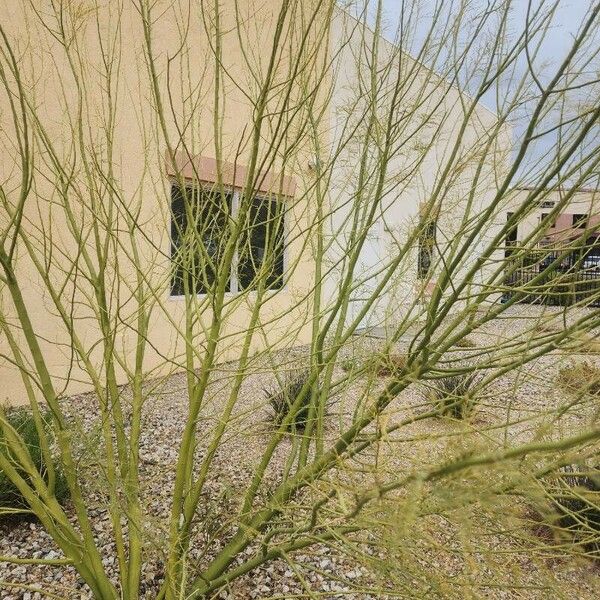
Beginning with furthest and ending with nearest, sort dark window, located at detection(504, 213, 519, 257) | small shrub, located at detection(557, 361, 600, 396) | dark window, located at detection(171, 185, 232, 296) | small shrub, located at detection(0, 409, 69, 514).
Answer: small shrub, located at detection(0, 409, 69, 514)
dark window, located at detection(171, 185, 232, 296)
dark window, located at detection(504, 213, 519, 257)
small shrub, located at detection(557, 361, 600, 396)

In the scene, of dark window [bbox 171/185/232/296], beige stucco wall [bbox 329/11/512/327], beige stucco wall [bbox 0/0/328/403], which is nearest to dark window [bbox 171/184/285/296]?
dark window [bbox 171/185/232/296]

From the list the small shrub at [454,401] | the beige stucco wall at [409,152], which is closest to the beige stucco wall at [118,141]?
the beige stucco wall at [409,152]

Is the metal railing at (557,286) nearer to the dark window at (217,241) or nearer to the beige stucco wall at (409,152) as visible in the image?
the beige stucco wall at (409,152)

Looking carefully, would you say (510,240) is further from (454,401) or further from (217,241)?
(217,241)

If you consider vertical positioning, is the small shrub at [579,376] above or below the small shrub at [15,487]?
above

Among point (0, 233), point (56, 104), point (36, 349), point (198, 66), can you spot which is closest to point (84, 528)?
point (36, 349)

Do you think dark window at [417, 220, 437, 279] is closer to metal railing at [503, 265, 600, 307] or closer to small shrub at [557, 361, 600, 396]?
metal railing at [503, 265, 600, 307]

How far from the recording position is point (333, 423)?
19.1ft

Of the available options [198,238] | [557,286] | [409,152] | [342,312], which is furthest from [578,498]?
[409,152]

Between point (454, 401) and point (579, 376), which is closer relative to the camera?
point (579, 376)

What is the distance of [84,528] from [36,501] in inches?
9.8

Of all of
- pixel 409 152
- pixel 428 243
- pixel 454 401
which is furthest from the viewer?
pixel 409 152

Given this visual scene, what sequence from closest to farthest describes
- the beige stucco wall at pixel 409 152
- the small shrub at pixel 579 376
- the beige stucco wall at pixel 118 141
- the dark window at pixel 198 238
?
the small shrub at pixel 579 376, the dark window at pixel 198 238, the beige stucco wall at pixel 409 152, the beige stucco wall at pixel 118 141

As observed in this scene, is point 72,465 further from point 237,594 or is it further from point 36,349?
point 237,594
